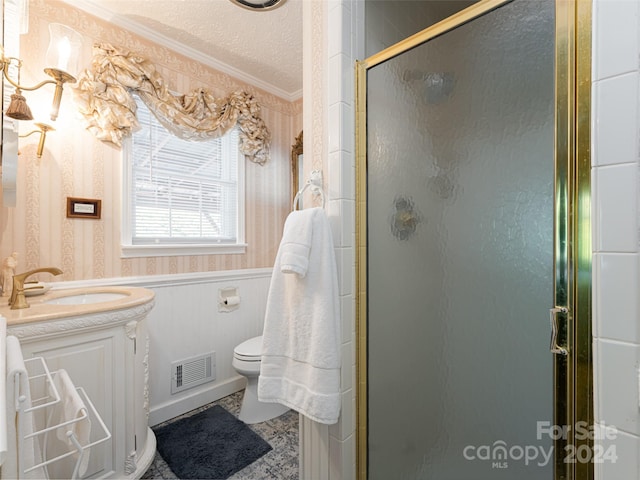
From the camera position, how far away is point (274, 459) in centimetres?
165

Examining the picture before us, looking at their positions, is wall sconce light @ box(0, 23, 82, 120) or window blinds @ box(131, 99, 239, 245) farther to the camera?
window blinds @ box(131, 99, 239, 245)

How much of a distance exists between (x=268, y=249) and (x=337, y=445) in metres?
1.80

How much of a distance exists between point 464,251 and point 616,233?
35 cm

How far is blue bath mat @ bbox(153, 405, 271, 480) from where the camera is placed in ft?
5.16

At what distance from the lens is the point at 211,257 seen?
2.33 m

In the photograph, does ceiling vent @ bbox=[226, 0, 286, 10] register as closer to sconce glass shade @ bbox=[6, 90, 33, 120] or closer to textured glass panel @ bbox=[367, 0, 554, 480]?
textured glass panel @ bbox=[367, 0, 554, 480]

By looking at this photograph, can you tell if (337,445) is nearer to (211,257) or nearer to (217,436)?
(217,436)

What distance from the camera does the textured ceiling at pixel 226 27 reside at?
5.87ft

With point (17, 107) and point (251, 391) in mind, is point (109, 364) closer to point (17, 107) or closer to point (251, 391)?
point (251, 391)

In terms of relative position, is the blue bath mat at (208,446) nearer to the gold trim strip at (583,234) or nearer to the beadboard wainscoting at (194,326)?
→ the beadboard wainscoting at (194,326)

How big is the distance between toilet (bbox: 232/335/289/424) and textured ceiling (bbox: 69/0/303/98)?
2.09 meters

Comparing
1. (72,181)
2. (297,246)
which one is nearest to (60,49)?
(72,181)

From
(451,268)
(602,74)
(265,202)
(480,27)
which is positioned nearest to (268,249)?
(265,202)

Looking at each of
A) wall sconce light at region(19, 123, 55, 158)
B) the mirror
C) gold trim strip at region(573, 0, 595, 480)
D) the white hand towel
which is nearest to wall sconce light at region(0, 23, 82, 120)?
wall sconce light at region(19, 123, 55, 158)
